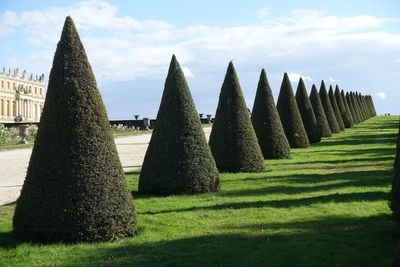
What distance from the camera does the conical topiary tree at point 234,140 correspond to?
1526 centimetres

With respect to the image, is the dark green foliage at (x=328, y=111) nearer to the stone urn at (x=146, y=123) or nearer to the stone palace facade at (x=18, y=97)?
the stone urn at (x=146, y=123)

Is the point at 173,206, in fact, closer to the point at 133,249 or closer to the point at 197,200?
the point at 197,200

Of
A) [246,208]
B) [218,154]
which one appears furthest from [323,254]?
[218,154]

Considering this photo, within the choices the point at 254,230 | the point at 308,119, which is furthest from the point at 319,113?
the point at 254,230

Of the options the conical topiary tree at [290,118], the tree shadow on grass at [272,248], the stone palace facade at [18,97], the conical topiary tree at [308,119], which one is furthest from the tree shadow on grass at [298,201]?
the stone palace facade at [18,97]

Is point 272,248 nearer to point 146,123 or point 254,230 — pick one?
Answer: point 254,230

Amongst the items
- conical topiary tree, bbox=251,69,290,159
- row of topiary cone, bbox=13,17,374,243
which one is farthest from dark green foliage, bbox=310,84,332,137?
row of topiary cone, bbox=13,17,374,243

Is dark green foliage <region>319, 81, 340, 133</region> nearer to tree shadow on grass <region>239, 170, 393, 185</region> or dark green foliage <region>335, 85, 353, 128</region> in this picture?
dark green foliage <region>335, 85, 353, 128</region>

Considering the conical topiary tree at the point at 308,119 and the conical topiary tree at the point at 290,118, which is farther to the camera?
the conical topiary tree at the point at 308,119

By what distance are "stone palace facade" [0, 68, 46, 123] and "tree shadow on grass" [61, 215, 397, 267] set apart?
87.3 meters

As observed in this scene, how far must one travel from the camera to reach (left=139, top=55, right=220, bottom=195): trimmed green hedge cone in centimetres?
1166

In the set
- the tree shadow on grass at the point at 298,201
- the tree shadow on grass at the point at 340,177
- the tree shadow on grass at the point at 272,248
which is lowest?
the tree shadow on grass at the point at 272,248

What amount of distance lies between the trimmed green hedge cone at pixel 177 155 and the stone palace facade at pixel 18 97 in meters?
82.9

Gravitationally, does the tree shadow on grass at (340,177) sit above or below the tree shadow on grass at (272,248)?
above
